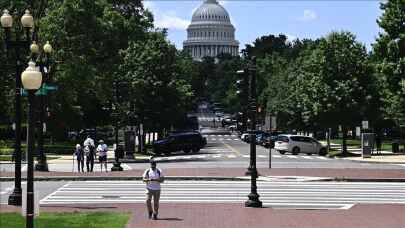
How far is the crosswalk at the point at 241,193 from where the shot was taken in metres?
26.4

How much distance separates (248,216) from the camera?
22.2m

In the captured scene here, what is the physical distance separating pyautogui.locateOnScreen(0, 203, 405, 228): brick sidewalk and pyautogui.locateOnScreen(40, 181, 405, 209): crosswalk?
136 cm

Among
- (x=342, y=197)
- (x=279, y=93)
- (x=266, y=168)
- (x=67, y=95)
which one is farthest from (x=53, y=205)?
(x=279, y=93)

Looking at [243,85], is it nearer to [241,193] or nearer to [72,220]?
[241,193]

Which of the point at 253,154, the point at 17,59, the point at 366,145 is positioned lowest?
the point at 366,145

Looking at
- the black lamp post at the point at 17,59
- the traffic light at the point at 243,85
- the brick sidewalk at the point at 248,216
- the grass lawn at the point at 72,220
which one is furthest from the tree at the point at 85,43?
the grass lawn at the point at 72,220

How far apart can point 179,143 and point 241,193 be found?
4091 cm

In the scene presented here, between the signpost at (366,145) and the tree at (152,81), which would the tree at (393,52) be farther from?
the tree at (152,81)

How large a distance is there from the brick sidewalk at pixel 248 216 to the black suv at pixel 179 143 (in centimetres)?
4359

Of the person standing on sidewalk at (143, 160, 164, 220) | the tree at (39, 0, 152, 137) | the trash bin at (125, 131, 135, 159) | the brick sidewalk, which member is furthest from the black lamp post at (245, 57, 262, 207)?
the trash bin at (125, 131, 135, 159)

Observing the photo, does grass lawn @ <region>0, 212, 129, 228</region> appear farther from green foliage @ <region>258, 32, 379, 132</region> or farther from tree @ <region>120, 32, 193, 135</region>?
green foliage @ <region>258, 32, 379, 132</region>

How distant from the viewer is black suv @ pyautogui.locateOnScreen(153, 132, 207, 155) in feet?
226

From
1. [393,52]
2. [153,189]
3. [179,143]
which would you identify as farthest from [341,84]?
[153,189]

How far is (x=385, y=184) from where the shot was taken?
34406 mm
